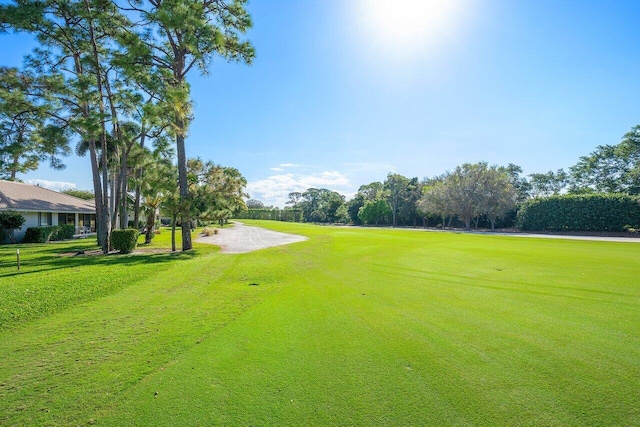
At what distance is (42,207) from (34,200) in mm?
1588

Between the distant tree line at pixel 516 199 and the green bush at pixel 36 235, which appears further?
the distant tree line at pixel 516 199

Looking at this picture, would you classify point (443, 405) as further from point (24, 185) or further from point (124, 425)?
point (24, 185)

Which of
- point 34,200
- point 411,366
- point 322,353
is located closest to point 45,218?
point 34,200

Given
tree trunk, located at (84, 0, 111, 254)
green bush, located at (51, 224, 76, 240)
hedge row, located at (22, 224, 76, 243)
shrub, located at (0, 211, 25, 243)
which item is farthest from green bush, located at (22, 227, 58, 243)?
tree trunk, located at (84, 0, 111, 254)

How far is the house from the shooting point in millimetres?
21891

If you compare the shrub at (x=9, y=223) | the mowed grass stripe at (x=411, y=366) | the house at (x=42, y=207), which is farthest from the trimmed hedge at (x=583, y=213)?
the shrub at (x=9, y=223)

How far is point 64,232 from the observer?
24719 mm

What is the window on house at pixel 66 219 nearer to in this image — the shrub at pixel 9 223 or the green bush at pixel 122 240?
the shrub at pixel 9 223

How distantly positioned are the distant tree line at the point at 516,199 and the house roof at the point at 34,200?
48.2 meters

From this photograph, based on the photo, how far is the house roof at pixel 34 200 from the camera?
853 inches

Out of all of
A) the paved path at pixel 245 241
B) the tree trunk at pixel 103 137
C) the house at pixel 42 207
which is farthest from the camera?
the house at pixel 42 207

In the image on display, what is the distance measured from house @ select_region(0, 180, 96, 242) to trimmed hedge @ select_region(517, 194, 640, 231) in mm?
52063

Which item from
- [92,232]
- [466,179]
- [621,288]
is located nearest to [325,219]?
[466,179]

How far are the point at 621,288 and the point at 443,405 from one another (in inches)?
320
